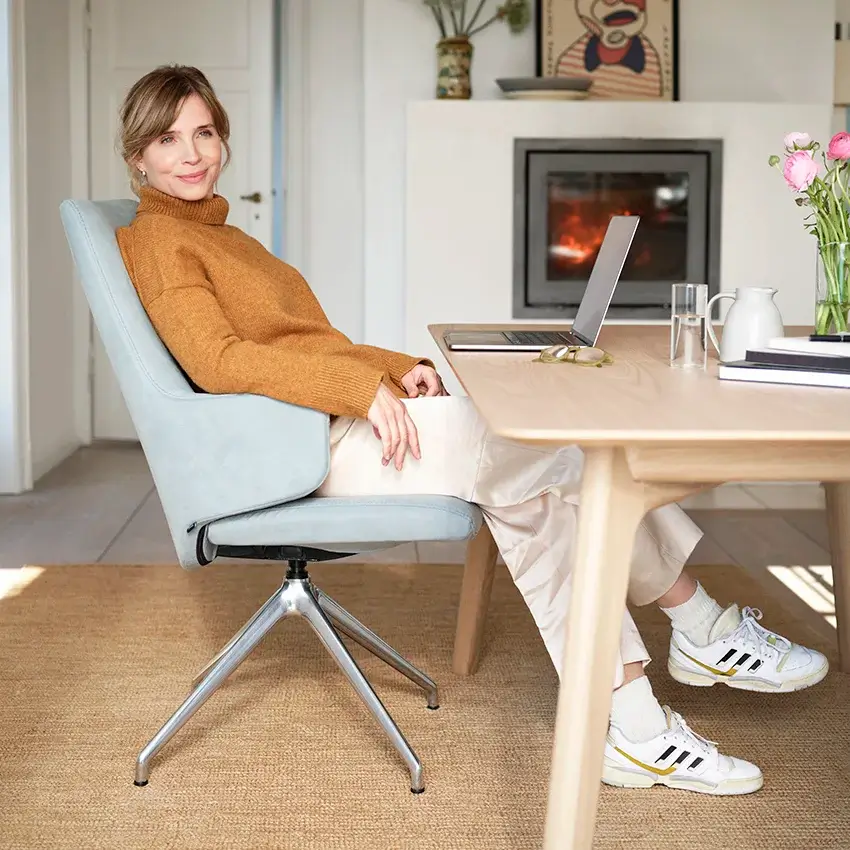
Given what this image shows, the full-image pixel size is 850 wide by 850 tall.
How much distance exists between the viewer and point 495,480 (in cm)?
188

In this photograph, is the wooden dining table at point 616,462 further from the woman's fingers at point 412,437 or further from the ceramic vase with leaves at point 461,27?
the ceramic vase with leaves at point 461,27

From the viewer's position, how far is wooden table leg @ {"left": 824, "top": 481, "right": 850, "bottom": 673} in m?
2.40

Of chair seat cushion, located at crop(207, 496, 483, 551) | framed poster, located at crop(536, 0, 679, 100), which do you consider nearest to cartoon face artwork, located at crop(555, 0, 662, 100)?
framed poster, located at crop(536, 0, 679, 100)

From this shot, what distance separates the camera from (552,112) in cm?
451

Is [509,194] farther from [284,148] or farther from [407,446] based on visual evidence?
[407,446]

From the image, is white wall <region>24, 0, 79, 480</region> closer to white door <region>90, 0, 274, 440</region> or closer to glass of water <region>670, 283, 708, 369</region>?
white door <region>90, 0, 274, 440</region>

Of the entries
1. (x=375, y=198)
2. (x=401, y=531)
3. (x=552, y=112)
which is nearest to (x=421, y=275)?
(x=375, y=198)

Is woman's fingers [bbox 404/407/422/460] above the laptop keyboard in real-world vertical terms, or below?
below

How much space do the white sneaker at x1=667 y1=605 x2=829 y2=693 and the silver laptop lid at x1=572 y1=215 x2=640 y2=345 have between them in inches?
22.4

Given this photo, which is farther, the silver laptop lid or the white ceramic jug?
the silver laptop lid

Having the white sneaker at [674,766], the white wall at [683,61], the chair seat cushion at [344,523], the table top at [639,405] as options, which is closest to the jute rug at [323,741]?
the white sneaker at [674,766]

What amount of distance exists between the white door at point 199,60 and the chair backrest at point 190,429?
3.41 metres

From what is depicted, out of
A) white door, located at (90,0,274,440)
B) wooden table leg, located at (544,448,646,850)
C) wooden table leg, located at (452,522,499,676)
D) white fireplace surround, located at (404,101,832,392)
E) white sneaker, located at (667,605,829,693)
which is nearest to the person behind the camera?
wooden table leg, located at (544,448,646,850)

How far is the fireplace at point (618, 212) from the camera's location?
15.0 ft
